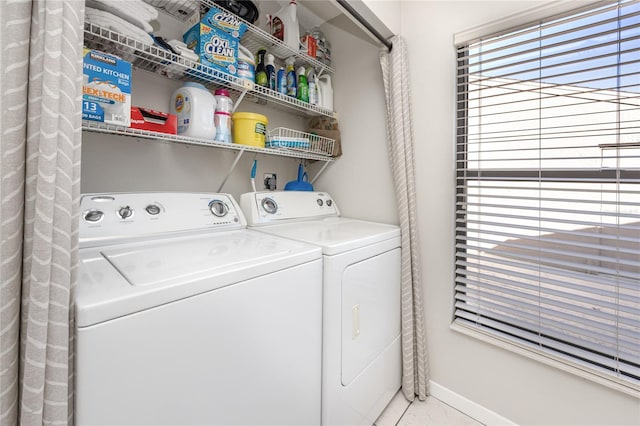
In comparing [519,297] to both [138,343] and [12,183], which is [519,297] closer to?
[138,343]

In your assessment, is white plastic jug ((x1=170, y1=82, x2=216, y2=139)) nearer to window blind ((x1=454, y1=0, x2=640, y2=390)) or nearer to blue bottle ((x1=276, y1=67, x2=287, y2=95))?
blue bottle ((x1=276, y1=67, x2=287, y2=95))

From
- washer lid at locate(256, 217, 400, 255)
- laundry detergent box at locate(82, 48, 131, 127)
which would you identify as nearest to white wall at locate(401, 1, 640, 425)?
washer lid at locate(256, 217, 400, 255)

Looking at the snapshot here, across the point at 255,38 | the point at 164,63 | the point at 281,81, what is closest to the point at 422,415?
the point at 281,81

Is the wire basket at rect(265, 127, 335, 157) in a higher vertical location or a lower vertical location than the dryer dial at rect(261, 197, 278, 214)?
higher

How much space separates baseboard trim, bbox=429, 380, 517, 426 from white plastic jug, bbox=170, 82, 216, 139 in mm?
2121

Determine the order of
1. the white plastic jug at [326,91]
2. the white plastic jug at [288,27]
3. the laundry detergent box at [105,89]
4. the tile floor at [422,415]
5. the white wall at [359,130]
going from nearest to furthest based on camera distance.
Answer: the laundry detergent box at [105,89] → the tile floor at [422,415] → the white plastic jug at [288,27] → the white wall at [359,130] → the white plastic jug at [326,91]

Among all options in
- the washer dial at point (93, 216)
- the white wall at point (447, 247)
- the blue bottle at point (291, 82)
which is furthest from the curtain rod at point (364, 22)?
the washer dial at point (93, 216)

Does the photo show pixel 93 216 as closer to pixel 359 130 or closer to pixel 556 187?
pixel 359 130

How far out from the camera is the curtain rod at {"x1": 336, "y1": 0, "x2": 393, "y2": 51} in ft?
4.67

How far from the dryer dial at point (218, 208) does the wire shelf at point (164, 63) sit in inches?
26.3

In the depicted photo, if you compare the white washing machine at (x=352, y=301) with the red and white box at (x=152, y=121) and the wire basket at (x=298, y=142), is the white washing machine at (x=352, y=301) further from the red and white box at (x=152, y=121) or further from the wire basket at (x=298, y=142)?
the red and white box at (x=152, y=121)

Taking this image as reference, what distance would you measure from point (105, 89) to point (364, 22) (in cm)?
133

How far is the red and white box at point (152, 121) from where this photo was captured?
49.7 inches

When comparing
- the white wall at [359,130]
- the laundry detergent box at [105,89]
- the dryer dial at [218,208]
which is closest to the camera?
the laundry detergent box at [105,89]
